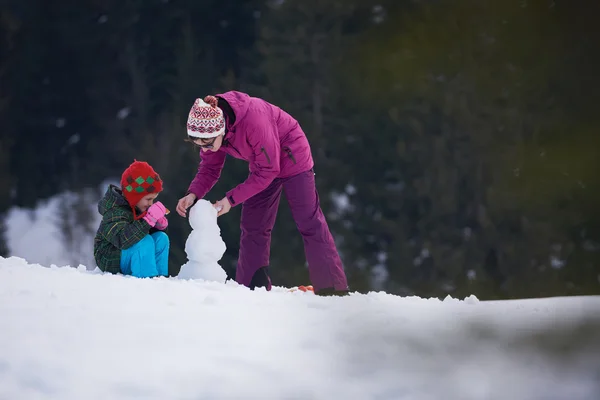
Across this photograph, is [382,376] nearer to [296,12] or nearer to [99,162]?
[296,12]

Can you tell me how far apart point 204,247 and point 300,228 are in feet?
2.75

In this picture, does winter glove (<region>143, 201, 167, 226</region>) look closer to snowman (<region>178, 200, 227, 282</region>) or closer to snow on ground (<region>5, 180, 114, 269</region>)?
snowman (<region>178, 200, 227, 282</region>)

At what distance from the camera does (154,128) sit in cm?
1335

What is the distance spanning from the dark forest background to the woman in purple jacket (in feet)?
20.7

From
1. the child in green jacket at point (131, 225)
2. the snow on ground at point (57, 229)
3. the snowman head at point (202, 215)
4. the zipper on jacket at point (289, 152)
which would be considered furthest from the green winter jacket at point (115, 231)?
the snow on ground at point (57, 229)

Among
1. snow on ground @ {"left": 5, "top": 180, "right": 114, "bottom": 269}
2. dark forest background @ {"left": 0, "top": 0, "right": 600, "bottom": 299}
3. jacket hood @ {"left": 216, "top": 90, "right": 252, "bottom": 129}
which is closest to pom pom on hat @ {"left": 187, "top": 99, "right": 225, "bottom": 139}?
jacket hood @ {"left": 216, "top": 90, "right": 252, "bottom": 129}

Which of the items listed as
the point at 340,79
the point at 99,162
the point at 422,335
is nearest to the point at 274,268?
the point at 340,79

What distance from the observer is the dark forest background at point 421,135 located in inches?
467

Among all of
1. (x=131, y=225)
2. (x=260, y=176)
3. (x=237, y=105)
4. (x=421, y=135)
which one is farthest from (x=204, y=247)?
(x=421, y=135)

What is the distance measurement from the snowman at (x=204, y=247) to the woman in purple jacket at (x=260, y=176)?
133mm

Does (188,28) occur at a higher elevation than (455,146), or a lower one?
higher

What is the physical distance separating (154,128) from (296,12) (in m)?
2.78

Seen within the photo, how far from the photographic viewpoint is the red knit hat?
4582 millimetres

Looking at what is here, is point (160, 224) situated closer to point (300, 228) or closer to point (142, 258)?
point (142, 258)
